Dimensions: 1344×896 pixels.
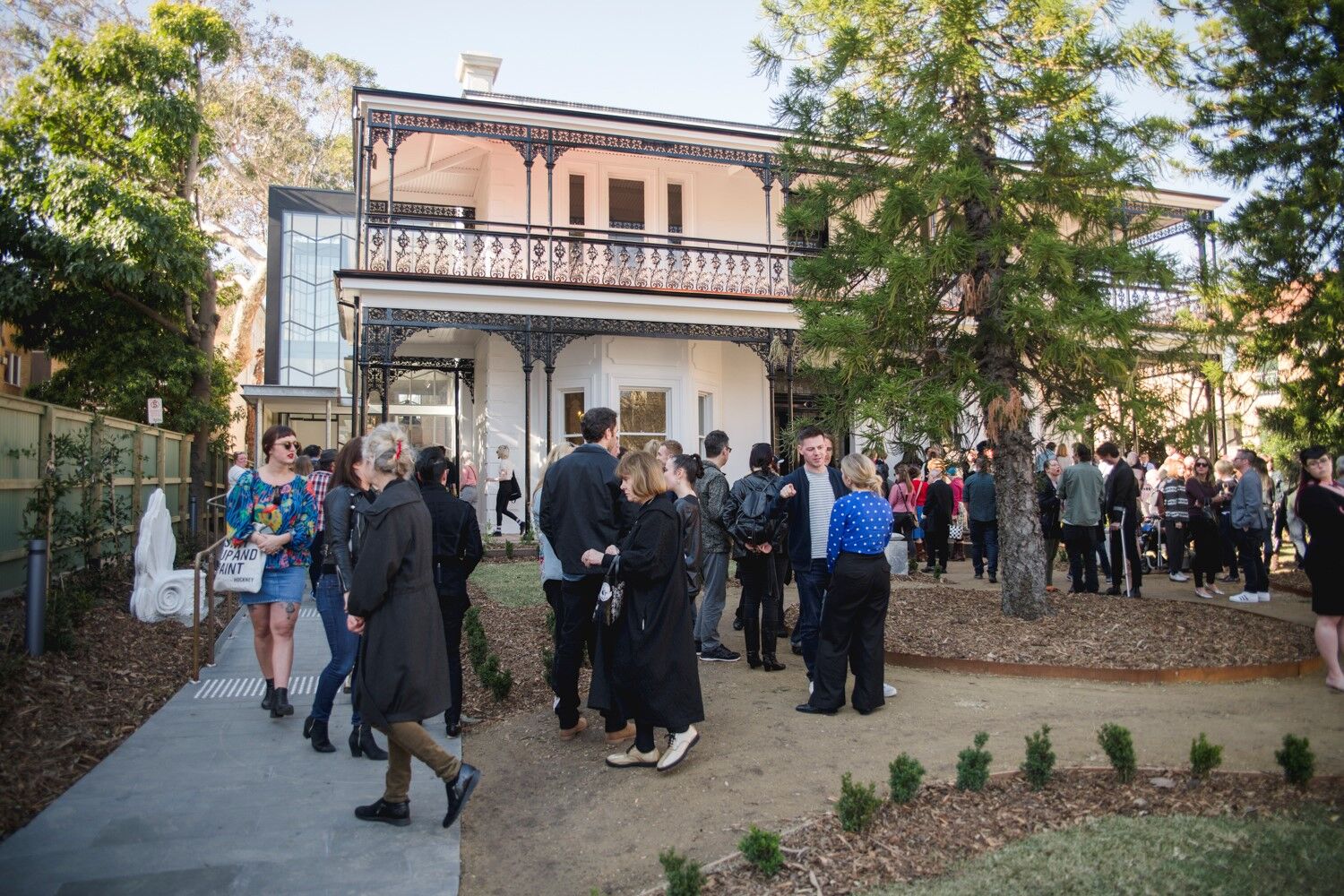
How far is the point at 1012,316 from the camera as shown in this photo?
8.11m

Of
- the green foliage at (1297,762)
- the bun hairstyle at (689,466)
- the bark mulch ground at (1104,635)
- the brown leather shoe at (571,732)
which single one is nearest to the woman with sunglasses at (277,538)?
the brown leather shoe at (571,732)

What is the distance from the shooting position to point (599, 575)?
580 centimetres

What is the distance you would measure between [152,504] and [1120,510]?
35.2ft

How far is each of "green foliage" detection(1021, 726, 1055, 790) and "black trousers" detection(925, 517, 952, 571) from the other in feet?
30.0

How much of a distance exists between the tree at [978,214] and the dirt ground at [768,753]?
228 cm

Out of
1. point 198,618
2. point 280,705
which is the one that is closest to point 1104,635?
point 280,705

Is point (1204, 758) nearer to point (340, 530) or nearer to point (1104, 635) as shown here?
point (1104, 635)

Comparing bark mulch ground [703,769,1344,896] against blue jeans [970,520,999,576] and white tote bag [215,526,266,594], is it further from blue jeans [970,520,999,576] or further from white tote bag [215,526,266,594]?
blue jeans [970,520,999,576]

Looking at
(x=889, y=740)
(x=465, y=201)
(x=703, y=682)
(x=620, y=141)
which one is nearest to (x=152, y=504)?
(x=703, y=682)

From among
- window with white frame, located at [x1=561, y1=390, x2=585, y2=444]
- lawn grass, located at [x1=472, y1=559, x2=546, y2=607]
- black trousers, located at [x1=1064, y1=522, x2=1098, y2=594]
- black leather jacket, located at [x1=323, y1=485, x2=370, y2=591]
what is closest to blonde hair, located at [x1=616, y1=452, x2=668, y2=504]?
black leather jacket, located at [x1=323, y1=485, x2=370, y2=591]

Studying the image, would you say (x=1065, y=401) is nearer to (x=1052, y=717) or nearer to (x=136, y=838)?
(x=1052, y=717)

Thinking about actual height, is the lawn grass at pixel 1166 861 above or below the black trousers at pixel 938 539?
below

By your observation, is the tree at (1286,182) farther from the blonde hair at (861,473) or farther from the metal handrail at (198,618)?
the metal handrail at (198,618)

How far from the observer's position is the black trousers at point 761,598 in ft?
24.7
